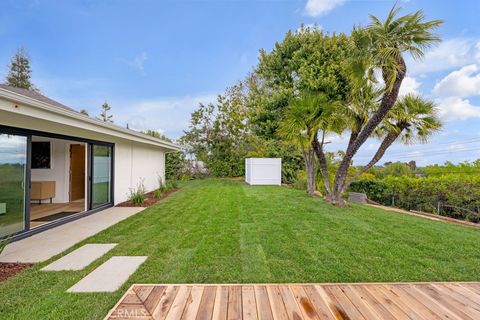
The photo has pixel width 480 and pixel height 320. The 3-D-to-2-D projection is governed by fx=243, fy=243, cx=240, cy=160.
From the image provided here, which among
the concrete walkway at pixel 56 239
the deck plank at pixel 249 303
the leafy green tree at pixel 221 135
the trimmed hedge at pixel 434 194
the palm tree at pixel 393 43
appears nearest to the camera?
the deck plank at pixel 249 303

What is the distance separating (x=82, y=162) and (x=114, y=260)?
698 cm

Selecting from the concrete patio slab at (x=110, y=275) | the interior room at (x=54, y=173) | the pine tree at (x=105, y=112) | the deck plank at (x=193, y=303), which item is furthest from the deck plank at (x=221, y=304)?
the pine tree at (x=105, y=112)


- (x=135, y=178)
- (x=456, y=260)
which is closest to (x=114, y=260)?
(x=456, y=260)

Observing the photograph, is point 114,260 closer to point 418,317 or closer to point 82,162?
point 418,317

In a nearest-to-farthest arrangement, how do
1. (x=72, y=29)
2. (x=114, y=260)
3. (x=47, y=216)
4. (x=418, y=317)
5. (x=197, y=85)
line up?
(x=418, y=317), (x=114, y=260), (x=47, y=216), (x=72, y=29), (x=197, y=85)

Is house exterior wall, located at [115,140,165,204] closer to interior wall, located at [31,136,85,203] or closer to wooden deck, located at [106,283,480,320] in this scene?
interior wall, located at [31,136,85,203]

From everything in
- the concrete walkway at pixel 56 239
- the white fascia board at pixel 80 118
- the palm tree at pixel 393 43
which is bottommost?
the concrete walkway at pixel 56 239

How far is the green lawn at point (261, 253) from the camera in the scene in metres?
2.62

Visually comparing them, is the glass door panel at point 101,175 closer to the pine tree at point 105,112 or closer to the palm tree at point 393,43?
the palm tree at point 393,43

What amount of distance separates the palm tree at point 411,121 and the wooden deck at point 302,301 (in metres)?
4.85

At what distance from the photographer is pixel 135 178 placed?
944 cm

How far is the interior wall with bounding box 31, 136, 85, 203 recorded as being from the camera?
8258mm

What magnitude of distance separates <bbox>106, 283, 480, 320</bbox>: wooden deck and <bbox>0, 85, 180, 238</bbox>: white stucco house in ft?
10.2

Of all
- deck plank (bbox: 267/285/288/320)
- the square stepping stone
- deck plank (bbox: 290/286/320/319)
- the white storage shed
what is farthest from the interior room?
the white storage shed
